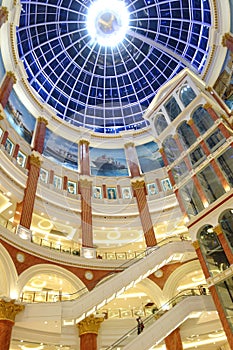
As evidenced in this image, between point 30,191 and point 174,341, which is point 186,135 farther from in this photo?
point 174,341

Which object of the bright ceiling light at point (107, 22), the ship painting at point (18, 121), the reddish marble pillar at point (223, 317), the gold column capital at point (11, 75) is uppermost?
the bright ceiling light at point (107, 22)

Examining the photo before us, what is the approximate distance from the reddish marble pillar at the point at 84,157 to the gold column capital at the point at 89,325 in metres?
19.3

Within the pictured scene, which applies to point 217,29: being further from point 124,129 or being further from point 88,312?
point 88,312

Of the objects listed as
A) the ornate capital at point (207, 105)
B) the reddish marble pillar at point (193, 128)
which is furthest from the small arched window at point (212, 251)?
the ornate capital at point (207, 105)

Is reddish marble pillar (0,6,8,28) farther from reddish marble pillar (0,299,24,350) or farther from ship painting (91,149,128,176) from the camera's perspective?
reddish marble pillar (0,299,24,350)

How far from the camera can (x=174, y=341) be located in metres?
21.7

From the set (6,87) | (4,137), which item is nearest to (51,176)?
(4,137)

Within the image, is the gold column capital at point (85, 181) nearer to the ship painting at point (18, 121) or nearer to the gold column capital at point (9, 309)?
the ship painting at point (18, 121)

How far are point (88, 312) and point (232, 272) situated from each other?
1007 cm

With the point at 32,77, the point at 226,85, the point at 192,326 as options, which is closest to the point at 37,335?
the point at 192,326

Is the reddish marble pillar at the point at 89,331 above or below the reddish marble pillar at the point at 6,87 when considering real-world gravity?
below

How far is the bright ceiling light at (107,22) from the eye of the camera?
4431cm

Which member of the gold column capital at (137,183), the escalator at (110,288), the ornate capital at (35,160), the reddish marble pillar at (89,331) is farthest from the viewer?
the gold column capital at (137,183)

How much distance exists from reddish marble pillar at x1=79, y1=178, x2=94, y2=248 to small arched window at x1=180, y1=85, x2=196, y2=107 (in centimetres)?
1500
